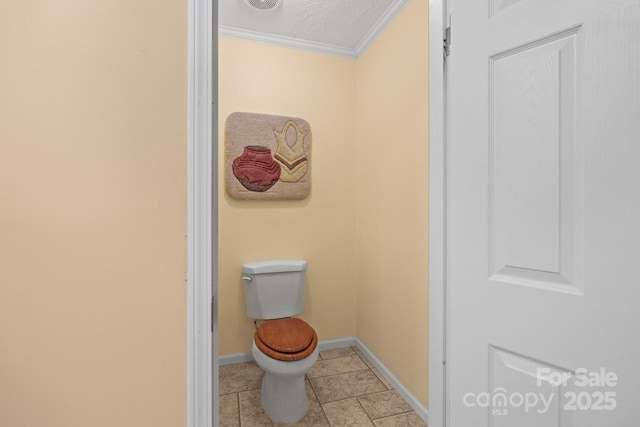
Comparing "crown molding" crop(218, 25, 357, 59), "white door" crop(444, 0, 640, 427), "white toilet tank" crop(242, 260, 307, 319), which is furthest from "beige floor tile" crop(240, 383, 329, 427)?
"crown molding" crop(218, 25, 357, 59)

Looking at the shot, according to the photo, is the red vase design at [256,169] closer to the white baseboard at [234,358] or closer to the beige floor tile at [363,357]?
the white baseboard at [234,358]

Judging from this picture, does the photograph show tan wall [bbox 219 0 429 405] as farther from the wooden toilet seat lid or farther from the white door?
the white door

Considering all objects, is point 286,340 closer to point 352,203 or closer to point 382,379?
point 382,379

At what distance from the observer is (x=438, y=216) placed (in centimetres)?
97

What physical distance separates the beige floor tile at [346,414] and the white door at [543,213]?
832 mm

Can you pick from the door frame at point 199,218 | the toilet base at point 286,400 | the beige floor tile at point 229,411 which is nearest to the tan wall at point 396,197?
the toilet base at point 286,400

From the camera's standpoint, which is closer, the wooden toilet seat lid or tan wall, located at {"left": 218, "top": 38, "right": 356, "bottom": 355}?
the wooden toilet seat lid

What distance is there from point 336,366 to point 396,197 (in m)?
1.26

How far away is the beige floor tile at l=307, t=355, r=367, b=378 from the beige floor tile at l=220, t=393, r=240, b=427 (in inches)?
19.5

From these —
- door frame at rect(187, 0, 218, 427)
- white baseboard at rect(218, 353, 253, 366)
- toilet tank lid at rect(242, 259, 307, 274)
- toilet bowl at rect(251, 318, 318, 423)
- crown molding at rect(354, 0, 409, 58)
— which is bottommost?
white baseboard at rect(218, 353, 253, 366)

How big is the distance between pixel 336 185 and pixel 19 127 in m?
1.92

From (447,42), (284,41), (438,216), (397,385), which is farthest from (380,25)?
(397,385)

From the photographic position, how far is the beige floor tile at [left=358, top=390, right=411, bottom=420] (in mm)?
1637

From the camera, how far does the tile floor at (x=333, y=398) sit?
1.58 m
